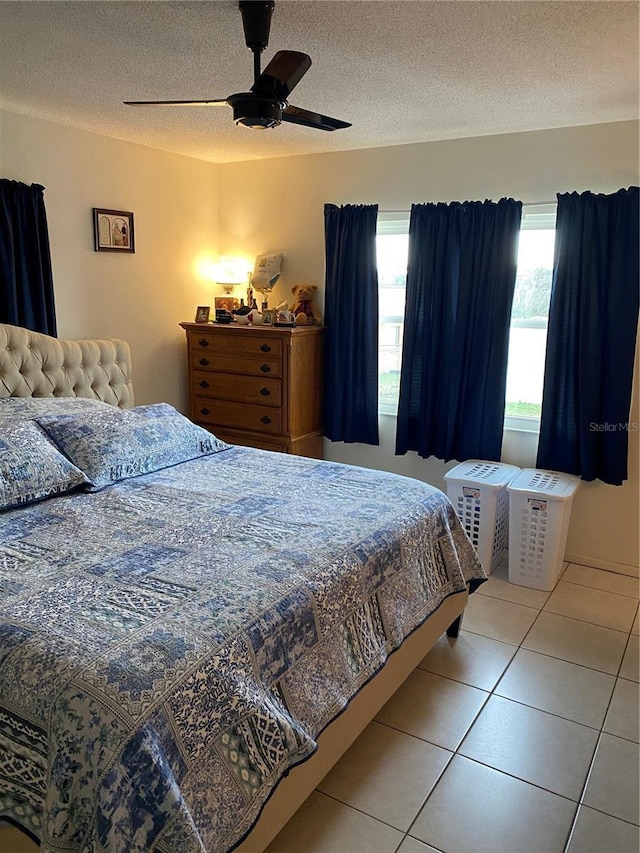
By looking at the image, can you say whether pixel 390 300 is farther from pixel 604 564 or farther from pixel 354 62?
pixel 604 564

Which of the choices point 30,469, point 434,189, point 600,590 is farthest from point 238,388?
point 600,590

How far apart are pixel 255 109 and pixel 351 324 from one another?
2.19 m

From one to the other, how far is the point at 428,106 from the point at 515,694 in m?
2.80

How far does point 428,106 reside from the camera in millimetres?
3229

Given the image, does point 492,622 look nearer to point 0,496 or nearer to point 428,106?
point 0,496

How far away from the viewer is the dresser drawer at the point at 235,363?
4254 mm

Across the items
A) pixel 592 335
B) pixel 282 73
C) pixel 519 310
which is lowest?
pixel 592 335

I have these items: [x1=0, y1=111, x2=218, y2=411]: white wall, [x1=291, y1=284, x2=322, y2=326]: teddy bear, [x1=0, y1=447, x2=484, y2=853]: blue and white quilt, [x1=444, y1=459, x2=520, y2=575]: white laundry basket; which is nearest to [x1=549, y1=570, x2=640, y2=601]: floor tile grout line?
[x1=444, y1=459, x2=520, y2=575]: white laundry basket

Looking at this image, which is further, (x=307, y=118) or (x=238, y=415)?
(x=238, y=415)

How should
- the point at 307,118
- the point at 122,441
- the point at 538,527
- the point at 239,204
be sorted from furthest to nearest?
1. the point at 239,204
2. the point at 538,527
3. the point at 122,441
4. the point at 307,118

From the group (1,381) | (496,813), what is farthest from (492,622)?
(1,381)

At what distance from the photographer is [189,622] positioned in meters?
1.67

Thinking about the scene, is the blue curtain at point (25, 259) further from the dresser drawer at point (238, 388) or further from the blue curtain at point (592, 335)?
the blue curtain at point (592, 335)

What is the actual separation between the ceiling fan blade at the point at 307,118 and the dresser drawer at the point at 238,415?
2017 millimetres
